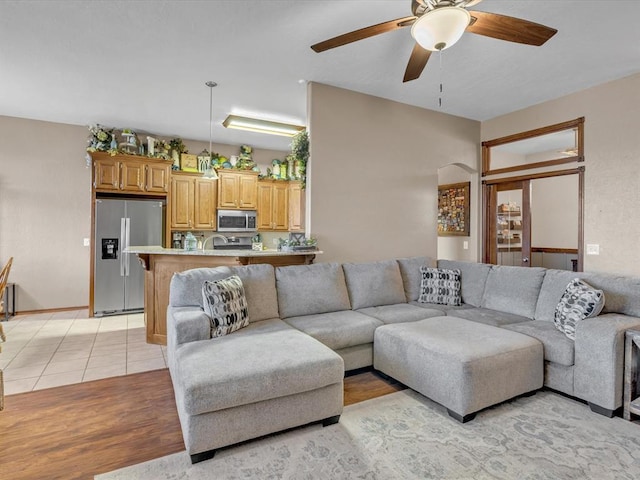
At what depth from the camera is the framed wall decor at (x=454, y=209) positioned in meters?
5.44

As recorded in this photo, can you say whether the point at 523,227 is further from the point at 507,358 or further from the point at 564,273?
the point at 507,358

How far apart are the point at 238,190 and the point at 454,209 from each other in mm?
3904

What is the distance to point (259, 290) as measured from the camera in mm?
3119

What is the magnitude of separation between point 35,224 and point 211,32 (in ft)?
14.7

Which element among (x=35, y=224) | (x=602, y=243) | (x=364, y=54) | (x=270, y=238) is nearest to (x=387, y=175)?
(x=364, y=54)

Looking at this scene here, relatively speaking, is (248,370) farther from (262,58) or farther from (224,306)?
(262,58)

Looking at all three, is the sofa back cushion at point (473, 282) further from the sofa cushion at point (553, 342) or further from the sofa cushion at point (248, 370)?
the sofa cushion at point (248, 370)

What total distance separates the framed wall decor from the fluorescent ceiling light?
2.71 metres

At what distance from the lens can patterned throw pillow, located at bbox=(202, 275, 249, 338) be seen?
8.46 ft

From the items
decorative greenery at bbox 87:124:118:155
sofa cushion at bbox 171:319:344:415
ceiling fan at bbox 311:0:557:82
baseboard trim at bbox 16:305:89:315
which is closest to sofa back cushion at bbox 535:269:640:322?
ceiling fan at bbox 311:0:557:82

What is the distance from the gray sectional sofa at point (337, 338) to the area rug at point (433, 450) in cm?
11

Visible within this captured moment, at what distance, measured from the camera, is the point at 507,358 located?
95.5 inches

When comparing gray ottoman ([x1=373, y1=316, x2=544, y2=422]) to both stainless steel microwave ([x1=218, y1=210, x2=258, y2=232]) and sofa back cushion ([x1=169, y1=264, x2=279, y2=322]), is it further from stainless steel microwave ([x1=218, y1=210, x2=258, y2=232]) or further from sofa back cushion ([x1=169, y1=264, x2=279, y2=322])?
stainless steel microwave ([x1=218, y1=210, x2=258, y2=232])

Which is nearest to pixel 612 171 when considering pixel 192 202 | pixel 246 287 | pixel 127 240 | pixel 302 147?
pixel 302 147
